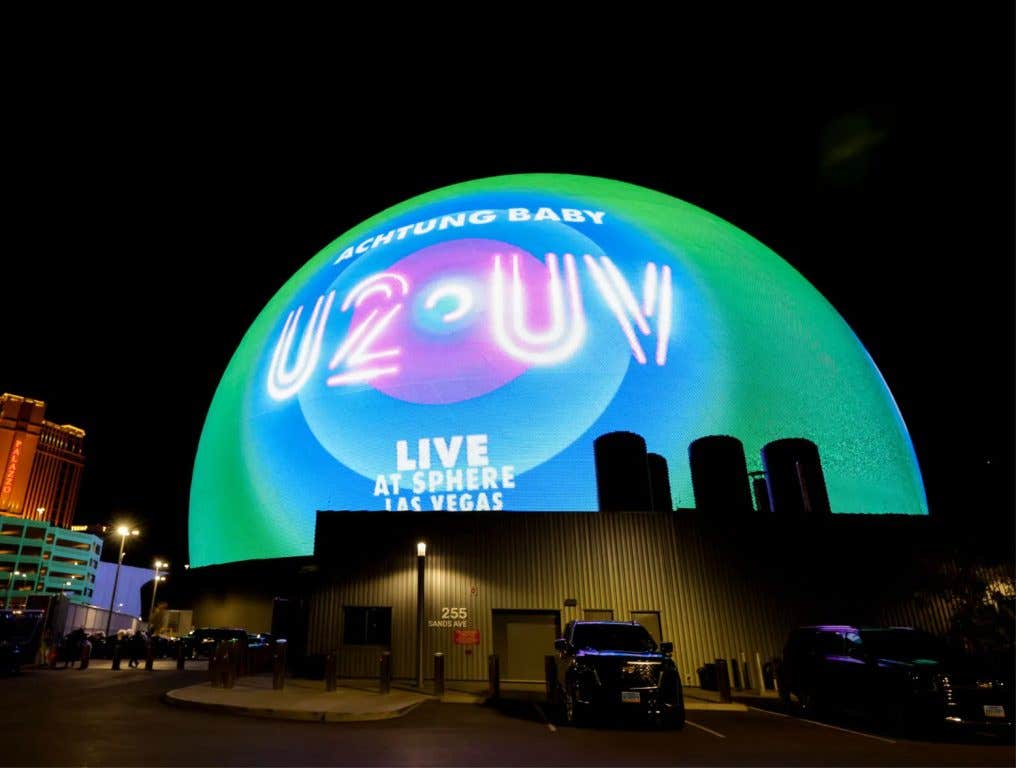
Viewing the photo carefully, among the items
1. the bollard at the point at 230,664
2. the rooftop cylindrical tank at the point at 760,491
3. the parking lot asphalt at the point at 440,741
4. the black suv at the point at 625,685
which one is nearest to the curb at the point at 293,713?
the parking lot asphalt at the point at 440,741

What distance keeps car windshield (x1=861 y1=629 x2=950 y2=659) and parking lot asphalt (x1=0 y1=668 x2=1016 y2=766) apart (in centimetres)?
134

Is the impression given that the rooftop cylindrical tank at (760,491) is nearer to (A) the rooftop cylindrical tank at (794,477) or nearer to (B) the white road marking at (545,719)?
(A) the rooftop cylindrical tank at (794,477)

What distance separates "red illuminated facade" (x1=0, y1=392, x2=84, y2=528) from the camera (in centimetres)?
10081

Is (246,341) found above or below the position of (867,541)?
above

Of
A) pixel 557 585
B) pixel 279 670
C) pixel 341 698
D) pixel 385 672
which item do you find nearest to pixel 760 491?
pixel 557 585

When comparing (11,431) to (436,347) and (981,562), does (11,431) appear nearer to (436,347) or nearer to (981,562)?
(436,347)

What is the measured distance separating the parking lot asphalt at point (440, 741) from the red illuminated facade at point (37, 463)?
368 feet

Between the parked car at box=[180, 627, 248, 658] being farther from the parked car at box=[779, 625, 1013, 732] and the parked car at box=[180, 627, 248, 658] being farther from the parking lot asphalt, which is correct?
the parked car at box=[779, 625, 1013, 732]

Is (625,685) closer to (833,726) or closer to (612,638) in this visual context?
(612,638)

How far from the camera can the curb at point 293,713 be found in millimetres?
9477

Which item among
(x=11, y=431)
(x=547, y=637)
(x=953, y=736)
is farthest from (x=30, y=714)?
(x=11, y=431)

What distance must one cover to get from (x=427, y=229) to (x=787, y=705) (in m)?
18.7

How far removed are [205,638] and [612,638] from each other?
21108 millimetres

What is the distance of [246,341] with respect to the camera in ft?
89.5
